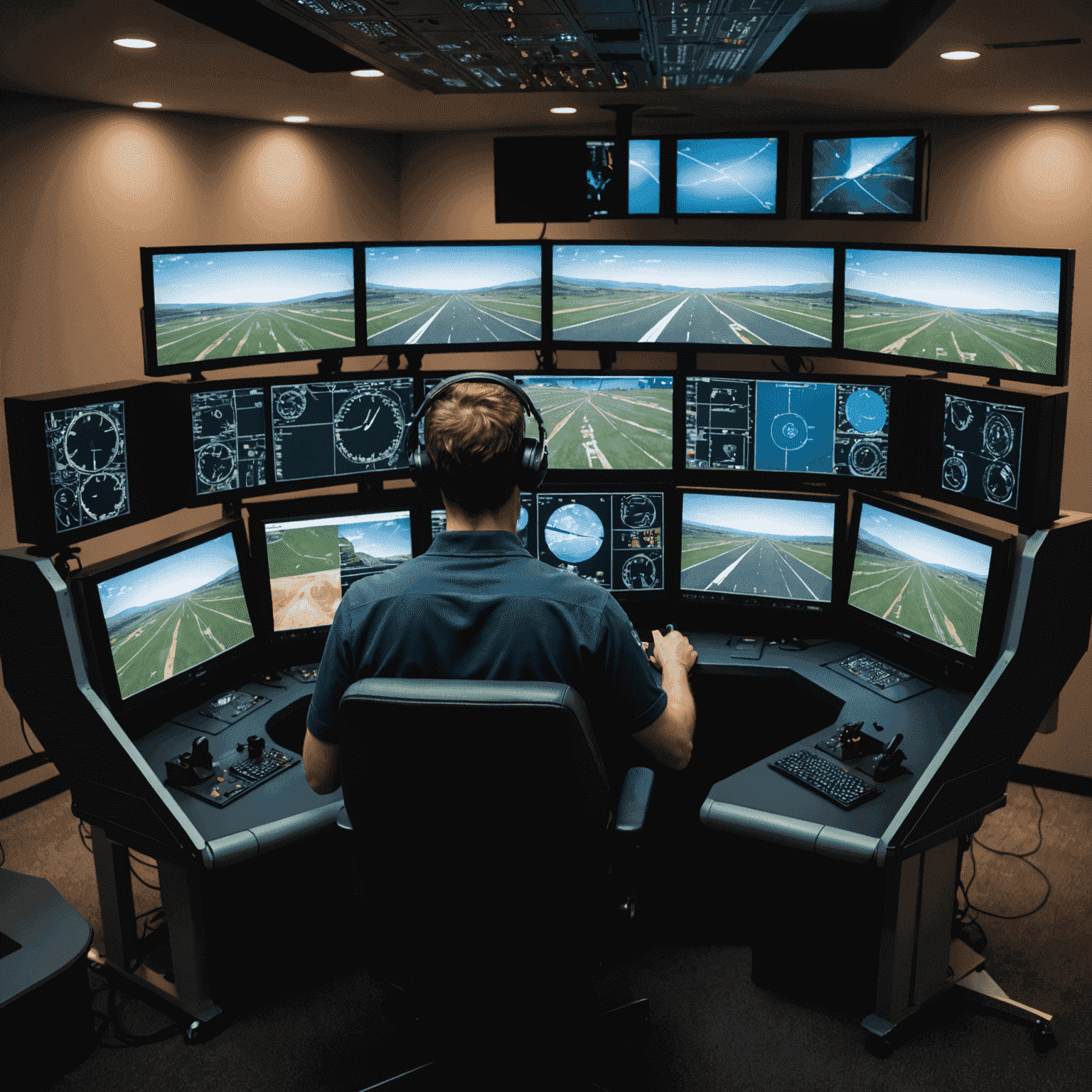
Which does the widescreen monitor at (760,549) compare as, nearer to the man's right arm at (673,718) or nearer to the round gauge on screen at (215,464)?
the man's right arm at (673,718)

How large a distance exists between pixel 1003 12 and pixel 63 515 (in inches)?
91.7

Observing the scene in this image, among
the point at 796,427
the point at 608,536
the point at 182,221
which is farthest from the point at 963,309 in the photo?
the point at 182,221

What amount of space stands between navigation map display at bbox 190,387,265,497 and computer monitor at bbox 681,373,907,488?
4.17ft

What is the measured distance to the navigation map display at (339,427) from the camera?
9.80 ft

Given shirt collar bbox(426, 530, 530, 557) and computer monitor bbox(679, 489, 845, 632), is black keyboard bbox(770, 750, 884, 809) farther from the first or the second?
shirt collar bbox(426, 530, 530, 557)

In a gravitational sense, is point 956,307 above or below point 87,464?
above

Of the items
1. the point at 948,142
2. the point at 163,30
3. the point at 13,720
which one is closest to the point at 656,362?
the point at 948,142

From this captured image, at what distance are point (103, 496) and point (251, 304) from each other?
0.72 meters

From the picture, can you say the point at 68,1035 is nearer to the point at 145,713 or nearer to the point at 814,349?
the point at 145,713

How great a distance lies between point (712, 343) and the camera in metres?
3.22

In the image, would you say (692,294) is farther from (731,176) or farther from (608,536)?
(608,536)

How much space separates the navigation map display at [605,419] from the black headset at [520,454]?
3.90ft

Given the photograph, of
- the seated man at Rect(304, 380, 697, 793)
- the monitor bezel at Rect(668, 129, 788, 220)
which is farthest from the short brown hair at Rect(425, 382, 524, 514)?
the monitor bezel at Rect(668, 129, 788, 220)

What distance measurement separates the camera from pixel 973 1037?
2.58 meters
